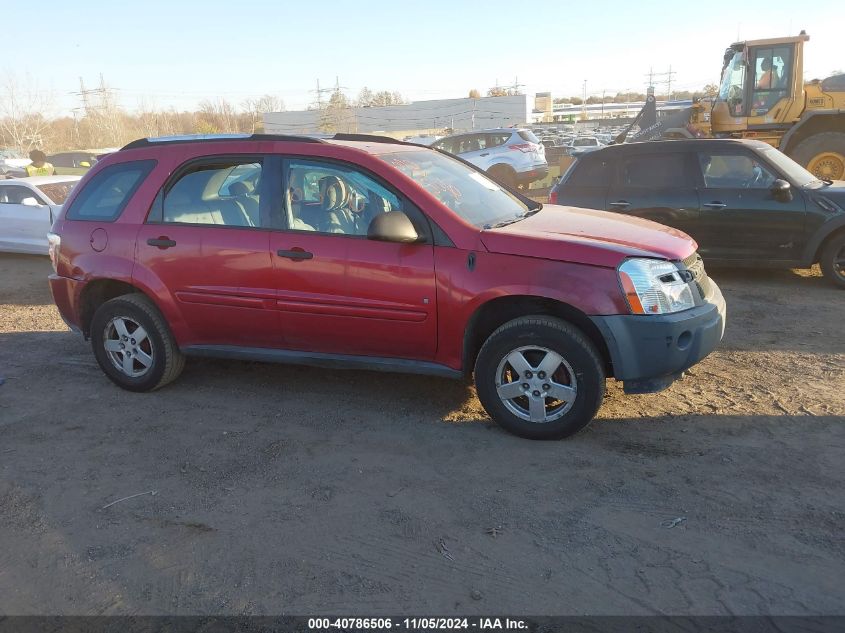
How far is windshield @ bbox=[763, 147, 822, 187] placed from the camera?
7.63 m

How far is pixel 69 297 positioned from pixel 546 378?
3.72m

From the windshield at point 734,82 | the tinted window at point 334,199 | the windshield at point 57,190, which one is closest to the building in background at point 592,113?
the windshield at point 734,82

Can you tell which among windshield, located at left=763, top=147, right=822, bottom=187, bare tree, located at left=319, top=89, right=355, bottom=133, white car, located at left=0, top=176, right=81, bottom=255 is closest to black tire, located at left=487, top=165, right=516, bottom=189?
windshield, located at left=763, top=147, right=822, bottom=187

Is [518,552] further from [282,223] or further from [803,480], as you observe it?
[282,223]

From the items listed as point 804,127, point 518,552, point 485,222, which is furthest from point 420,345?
point 804,127

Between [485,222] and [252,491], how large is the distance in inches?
85.3

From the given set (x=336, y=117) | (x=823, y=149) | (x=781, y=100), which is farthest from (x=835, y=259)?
(x=336, y=117)

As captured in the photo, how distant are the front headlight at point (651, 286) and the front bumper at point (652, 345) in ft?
0.17

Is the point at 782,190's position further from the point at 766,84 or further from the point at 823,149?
the point at 766,84

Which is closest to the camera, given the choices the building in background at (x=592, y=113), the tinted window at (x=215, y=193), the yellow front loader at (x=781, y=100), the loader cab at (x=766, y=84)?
the tinted window at (x=215, y=193)

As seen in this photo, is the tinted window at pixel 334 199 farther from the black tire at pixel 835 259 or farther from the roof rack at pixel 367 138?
the black tire at pixel 835 259

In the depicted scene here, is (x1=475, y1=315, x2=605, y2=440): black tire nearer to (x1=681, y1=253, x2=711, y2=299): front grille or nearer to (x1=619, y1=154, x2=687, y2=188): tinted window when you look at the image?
(x1=681, y1=253, x2=711, y2=299): front grille

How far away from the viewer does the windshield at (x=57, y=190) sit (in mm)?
11359

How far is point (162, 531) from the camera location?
326cm
